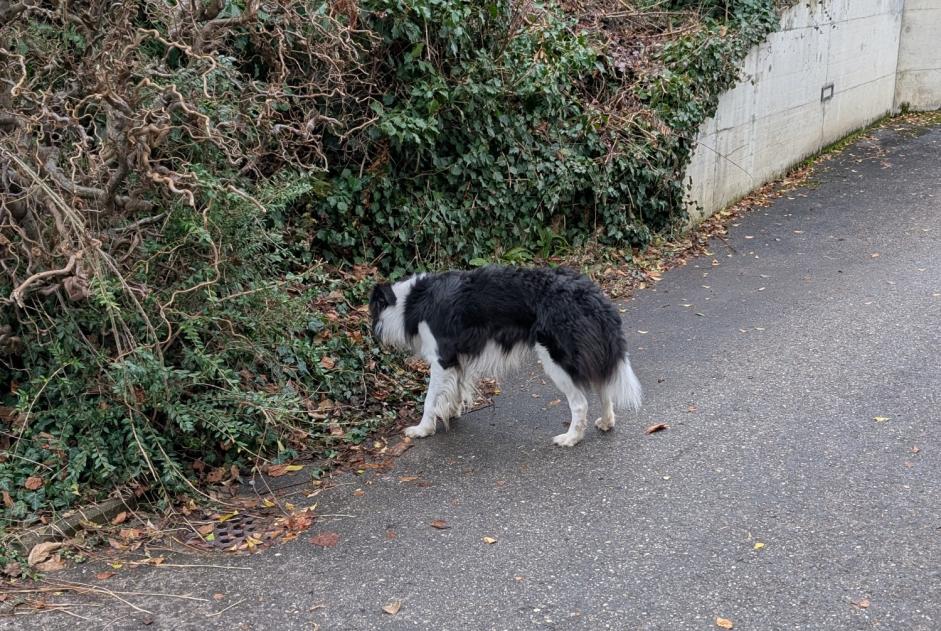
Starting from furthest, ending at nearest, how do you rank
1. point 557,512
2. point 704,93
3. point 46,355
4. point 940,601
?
point 704,93, point 46,355, point 557,512, point 940,601

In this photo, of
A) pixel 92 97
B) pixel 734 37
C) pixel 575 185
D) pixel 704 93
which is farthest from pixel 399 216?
pixel 734 37

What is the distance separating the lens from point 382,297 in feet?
19.6

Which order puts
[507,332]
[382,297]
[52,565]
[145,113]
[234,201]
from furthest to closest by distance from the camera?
1. [382,297]
2. [507,332]
3. [234,201]
4. [145,113]
5. [52,565]

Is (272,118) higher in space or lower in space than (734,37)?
lower

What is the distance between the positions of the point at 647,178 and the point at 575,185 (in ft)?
3.44

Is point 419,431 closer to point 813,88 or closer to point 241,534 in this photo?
point 241,534

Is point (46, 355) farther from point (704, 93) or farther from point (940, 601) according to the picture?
point (704, 93)

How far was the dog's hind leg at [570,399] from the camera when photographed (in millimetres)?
5484

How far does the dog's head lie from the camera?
594 centimetres

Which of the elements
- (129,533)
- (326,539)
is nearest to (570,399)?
(326,539)

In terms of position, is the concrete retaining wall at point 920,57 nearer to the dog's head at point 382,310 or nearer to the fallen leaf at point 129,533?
the dog's head at point 382,310

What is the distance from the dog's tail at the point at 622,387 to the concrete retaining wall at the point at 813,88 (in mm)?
5554

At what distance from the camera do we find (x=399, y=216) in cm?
758

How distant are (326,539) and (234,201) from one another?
2.31 meters
